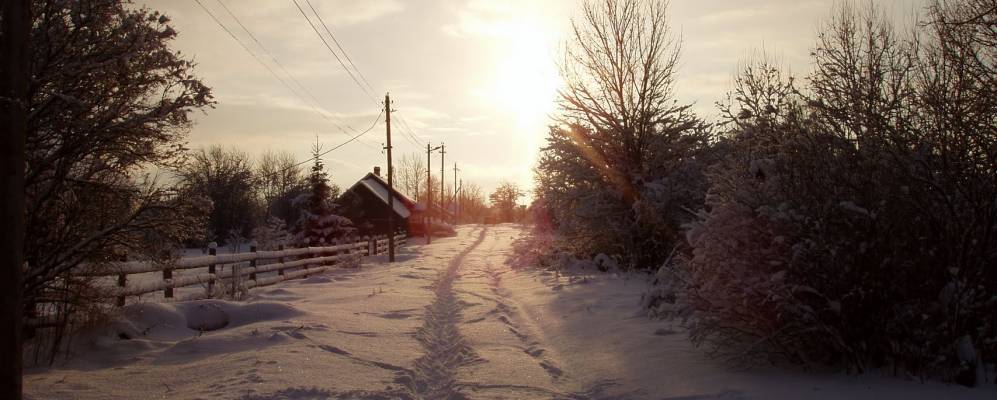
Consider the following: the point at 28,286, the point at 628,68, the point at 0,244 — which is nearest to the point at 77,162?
the point at 28,286

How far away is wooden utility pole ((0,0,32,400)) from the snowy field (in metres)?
1.21

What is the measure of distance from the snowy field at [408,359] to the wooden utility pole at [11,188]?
1.21 m

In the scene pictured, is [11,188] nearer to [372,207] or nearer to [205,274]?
[205,274]

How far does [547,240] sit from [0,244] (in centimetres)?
2226

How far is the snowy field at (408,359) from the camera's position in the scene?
586cm

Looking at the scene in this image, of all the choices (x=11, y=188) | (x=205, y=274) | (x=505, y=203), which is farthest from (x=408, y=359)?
(x=505, y=203)

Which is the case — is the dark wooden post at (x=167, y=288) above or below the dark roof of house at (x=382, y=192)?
below

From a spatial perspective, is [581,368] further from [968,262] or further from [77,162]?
[77,162]

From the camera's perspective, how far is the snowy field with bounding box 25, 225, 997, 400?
5859mm

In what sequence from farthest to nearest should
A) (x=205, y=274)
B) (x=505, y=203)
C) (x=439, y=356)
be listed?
(x=505, y=203)
(x=205, y=274)
(x=439, y=356)

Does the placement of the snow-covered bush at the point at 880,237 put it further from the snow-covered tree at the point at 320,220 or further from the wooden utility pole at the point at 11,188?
the snow-covered tree at the point at 320,220

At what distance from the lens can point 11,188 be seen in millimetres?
4453

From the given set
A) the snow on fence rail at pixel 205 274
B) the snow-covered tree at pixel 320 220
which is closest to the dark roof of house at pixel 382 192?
the snow-covered tree at pixel 320 220

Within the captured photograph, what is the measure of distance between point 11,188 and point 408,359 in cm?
430
